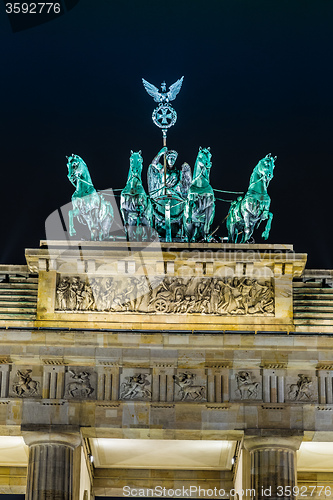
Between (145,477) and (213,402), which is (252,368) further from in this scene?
(145,477)

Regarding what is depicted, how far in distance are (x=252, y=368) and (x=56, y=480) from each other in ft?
18.1

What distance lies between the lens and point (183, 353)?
30172 millimetres

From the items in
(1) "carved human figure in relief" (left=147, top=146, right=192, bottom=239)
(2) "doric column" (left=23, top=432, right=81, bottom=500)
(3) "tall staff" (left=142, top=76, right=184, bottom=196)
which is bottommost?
(2) "doric column" (left=23, top=432, right=81, bottom=500)

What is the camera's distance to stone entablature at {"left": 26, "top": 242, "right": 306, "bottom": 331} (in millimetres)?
30562

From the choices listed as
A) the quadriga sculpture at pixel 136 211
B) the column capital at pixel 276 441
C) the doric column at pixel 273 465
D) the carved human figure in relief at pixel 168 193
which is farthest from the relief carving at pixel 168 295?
the doric column at pixel 273 465

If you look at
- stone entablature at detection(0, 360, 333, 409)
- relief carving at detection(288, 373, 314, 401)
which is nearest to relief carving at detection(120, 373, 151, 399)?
stone entablature at detection(0, 360, 333, 409)

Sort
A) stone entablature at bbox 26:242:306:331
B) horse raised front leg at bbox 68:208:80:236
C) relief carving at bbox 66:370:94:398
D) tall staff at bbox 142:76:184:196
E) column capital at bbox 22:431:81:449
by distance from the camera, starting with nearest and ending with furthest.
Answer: column capital at bbox 22:431:81:449
relief carving at bbox 66:370:94:398
stone entablature at bbox 26:242:306:331
horse raised front leg at bbox 68:208:80:236
tall staff at bbox 142:76:184:196

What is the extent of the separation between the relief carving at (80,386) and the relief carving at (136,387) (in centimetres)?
81

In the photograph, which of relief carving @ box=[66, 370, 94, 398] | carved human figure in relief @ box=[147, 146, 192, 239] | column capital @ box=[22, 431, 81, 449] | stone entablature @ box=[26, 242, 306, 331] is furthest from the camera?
carved human figure in relief @ box=[147, 146, 192, 239]

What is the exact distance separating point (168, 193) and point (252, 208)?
3511mm

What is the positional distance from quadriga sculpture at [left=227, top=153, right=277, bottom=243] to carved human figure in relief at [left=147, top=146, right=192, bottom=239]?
1.98m

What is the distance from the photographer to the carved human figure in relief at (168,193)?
111 feet

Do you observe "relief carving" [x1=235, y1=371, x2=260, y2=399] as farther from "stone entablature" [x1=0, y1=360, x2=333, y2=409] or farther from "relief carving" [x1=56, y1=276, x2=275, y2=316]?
"relief carving" [x1=56, y1=276, x2=275, y2=316]

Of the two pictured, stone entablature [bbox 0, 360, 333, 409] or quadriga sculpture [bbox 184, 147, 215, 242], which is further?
quadriga sculpture [bbox 184, 147, 215, 242]
